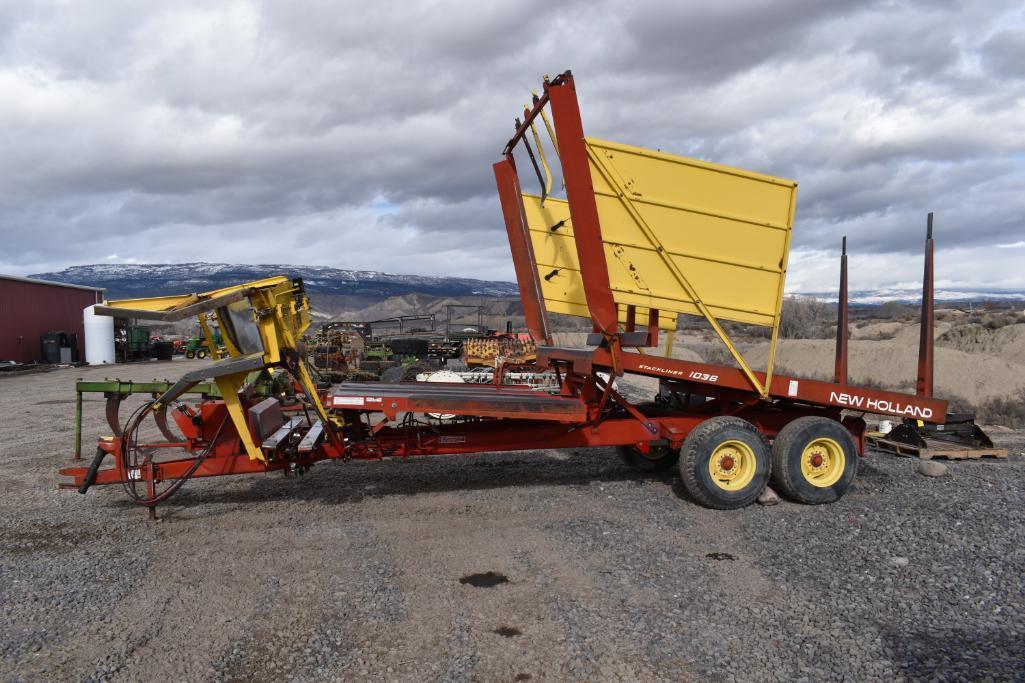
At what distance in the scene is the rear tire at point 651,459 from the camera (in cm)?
779

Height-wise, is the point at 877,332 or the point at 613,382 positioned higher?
the point at 613,382

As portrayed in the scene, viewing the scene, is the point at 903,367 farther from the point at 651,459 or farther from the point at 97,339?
the point at 97,339

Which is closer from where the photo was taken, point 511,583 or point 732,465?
point 511,583

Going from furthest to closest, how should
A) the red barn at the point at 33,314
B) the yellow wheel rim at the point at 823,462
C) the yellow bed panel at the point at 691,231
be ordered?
the red barn at the point at 33,314
the yellow wheel rim at the point at 823,462
the yellow bed panel at the point at 691,231

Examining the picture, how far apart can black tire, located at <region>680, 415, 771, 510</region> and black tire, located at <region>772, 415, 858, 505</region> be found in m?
0.18

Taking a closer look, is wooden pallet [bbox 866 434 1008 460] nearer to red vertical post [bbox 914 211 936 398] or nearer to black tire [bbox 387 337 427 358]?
red vertical post [bbox 914 211 936 398]

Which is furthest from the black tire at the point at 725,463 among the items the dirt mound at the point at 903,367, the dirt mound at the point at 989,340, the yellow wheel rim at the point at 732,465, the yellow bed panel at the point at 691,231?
the dirt mound at the point at 989,340

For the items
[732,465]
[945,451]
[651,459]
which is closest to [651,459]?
[651,459]

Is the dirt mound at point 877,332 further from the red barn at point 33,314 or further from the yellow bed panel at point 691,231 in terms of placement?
the red barn at point 33,314

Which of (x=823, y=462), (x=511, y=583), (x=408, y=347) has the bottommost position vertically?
(x=511, y=583)

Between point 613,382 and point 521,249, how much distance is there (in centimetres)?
228

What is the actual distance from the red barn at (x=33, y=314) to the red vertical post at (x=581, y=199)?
2970 cm

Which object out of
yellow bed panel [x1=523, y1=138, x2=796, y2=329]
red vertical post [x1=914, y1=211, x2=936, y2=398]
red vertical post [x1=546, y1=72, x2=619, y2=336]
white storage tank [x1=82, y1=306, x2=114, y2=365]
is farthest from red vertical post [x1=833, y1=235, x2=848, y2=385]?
white storage tank [x1=82, y1=306, x2=114, y2=365]

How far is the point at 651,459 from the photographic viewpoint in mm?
7824
